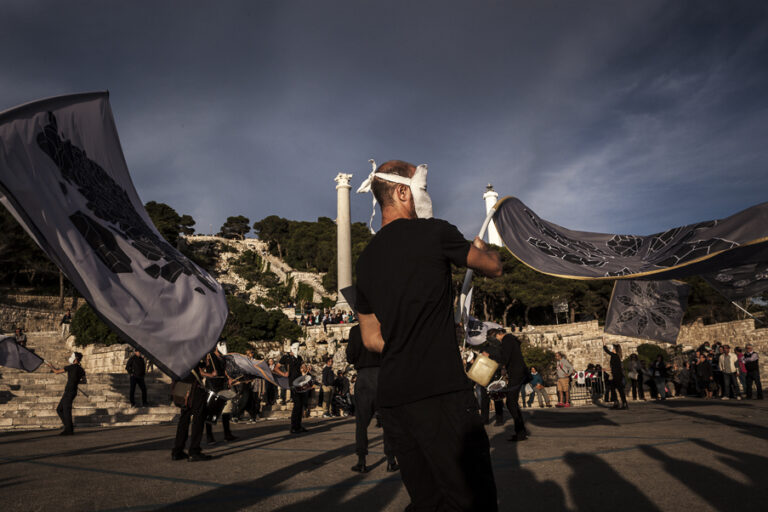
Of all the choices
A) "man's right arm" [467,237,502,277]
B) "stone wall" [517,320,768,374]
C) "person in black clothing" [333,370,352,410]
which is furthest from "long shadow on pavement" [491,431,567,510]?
"stone wall" [517,320,768,374]

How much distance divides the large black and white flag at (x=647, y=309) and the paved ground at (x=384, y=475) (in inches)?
86.4

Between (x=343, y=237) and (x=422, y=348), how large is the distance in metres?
50.6

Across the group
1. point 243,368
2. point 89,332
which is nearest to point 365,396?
point 243,368

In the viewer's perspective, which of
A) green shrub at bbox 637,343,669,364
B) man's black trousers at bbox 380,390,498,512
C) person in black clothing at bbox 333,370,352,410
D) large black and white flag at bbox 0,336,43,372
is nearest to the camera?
man's black trousers at bbox 380,390,498,512

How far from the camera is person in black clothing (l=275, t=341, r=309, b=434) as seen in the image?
9.98 meters

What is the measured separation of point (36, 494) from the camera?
14.2ft

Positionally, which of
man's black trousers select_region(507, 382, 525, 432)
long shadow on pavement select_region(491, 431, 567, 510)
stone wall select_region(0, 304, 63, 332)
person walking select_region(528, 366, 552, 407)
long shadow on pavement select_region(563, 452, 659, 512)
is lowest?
person walking select_region(528, 366, 552, 407)

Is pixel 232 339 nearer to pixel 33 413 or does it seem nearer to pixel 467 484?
pixel 33 413

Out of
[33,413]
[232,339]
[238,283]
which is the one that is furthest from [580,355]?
[238,283]

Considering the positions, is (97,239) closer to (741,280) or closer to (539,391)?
(741,280)

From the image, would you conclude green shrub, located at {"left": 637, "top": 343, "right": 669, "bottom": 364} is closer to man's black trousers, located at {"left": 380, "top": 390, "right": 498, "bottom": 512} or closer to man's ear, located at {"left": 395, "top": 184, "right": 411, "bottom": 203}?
man's ear, located at {"left": 395, "top": 184, "right": 411, "bottom": 203}

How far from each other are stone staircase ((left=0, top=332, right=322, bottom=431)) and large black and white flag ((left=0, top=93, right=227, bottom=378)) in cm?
1124

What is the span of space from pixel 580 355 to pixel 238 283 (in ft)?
176

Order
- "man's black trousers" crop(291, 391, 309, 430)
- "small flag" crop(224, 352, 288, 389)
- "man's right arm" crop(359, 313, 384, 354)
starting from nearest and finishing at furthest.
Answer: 1. "man's right arm" crop(359, 313, 384, 354)
2. "man's black trousers" crop(291, 391, 309, 430)
3. "small flag" crop(224, 352, 288, 389)
